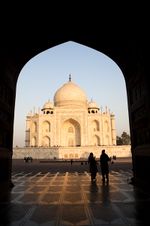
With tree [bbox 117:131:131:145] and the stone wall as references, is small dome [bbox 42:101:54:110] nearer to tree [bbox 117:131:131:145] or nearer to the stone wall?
the stone wall

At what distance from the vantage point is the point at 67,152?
117ft

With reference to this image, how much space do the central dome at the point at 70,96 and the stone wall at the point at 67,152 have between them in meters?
12.5

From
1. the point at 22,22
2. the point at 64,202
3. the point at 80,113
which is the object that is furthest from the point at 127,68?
the point at 80,113

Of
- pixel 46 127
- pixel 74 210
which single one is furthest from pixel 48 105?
pixel 74 210

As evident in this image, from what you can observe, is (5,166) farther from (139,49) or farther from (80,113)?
(80,113)

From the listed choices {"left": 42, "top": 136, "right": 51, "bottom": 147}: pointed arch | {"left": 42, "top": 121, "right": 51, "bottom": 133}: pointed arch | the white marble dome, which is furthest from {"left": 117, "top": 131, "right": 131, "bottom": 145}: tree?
{"left": 42, "top": 121, "right": 51, "bottom": 133}: pointed arch

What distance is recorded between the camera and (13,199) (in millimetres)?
5141

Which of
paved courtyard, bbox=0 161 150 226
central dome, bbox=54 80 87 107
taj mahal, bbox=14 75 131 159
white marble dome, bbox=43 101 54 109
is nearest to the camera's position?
paved courtyard, bbox=0 161 150 226

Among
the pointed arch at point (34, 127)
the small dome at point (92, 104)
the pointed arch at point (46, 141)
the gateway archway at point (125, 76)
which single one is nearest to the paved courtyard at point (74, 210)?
the gateway archway at point (125, 76)

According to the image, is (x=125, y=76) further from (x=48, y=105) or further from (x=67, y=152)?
(x=48, y=105)

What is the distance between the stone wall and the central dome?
1254 centimetres

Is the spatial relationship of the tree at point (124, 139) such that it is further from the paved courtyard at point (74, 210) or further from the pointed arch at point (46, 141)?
the paved courtyard at point (74, 210)

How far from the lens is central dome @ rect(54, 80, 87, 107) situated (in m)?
45.8

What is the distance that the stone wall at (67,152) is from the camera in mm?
35250
